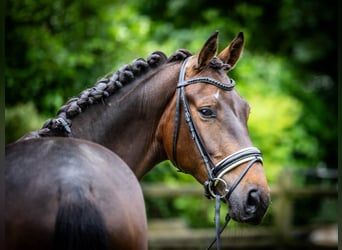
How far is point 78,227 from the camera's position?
92.3 inches

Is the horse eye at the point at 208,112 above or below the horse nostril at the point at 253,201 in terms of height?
above

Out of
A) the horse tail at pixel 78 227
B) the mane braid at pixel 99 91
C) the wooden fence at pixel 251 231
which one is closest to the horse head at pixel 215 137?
the mane braid at pixel 99 91

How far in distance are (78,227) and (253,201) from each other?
1088mm

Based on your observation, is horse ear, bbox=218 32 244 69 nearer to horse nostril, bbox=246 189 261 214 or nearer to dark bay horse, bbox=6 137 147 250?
horse nostril, bbox=246 189 261 214

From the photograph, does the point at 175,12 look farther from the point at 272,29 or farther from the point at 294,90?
the point at 294,90

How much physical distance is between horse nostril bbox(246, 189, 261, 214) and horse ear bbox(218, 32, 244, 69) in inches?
37.3

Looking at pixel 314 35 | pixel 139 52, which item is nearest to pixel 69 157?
pixel 139 52

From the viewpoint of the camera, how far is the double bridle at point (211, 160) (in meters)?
3.17

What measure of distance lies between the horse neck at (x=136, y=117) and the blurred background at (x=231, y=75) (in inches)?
86.0

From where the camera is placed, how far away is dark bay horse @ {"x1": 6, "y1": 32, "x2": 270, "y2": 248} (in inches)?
125

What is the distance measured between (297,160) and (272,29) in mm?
4964

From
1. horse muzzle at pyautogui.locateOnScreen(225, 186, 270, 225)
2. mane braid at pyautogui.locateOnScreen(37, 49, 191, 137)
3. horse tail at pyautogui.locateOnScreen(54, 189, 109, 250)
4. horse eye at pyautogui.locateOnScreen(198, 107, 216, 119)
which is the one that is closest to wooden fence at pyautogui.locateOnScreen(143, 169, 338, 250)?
mane braid at pyautogui.locateOnScreen(37, 49, 191, 137)

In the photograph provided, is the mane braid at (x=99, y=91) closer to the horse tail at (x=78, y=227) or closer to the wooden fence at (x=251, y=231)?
the horse tail at (x=78, y=227)

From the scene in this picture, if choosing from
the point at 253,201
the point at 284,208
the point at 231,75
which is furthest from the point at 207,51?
the point at 231,75
